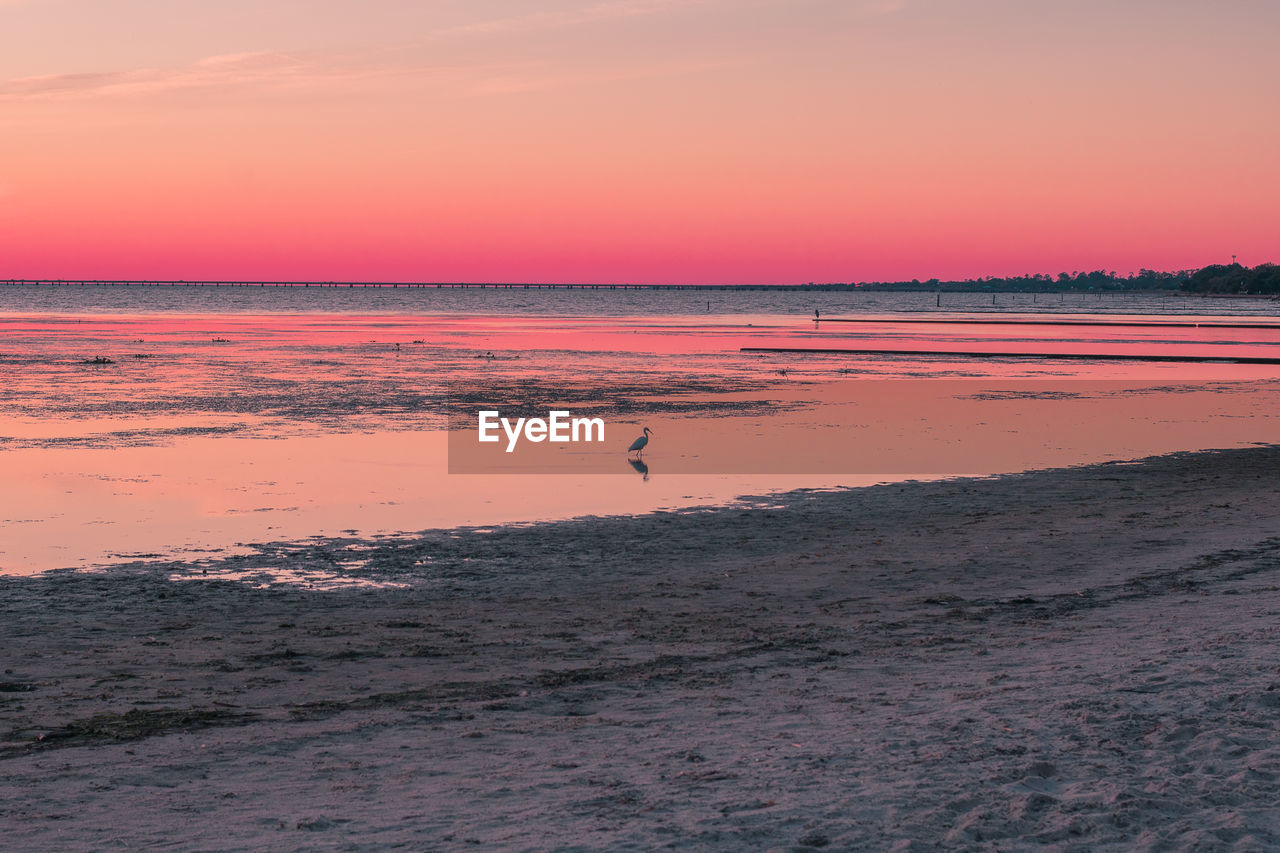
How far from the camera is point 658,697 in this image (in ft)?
30.7

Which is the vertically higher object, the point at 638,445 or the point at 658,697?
the point at 638,445

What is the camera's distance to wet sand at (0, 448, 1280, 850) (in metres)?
6.90

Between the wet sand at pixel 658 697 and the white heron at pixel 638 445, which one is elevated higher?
the white heron at pixel 638 445

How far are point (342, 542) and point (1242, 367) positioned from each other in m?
46.4

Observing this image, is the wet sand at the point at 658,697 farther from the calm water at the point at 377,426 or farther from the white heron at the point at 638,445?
the white heron at the point at 638,445

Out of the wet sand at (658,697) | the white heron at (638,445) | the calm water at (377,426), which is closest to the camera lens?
the wet sand at (658,697)

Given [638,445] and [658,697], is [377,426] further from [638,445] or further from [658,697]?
[658,697]

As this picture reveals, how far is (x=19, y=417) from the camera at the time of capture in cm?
2873

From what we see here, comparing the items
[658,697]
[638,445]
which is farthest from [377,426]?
[658,697]

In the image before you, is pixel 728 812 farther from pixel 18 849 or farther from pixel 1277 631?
pixel 1277 631

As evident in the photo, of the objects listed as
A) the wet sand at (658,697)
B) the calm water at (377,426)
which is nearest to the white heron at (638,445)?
the calm water at (377,426)

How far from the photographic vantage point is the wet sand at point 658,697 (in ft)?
22.6

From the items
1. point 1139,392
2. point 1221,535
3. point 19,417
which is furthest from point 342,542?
point 1139,392

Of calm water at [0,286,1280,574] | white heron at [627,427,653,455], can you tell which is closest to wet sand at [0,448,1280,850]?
calm water at [0,286,1280,574]
